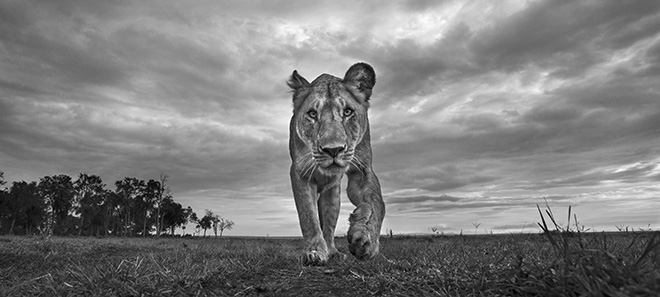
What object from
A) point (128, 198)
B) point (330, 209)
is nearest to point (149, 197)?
point (128, 198)

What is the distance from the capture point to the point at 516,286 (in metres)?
3.35

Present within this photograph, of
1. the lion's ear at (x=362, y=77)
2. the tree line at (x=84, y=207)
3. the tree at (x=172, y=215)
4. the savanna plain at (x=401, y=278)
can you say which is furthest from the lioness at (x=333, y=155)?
the tree at (x=172, y=215)

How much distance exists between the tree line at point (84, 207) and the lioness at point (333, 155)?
7876 centimetres

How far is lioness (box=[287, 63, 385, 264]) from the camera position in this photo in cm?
658

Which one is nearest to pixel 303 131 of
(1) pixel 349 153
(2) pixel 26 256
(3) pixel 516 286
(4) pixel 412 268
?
(1) pixel 349 153

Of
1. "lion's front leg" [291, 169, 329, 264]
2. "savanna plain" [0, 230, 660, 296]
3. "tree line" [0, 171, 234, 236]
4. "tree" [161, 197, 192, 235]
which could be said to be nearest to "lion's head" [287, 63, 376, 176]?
"lion's front leg" [291, 169, 329, 264]

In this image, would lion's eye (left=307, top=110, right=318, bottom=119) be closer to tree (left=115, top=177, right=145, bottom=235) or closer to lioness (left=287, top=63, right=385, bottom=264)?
lioness (left=287, top=63, right=385, bottom=264)

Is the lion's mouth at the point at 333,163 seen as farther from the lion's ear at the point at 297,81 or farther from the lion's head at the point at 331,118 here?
the lion's ear at the point at 297,81

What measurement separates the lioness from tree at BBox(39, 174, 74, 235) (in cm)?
10203

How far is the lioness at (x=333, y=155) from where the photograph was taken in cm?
658

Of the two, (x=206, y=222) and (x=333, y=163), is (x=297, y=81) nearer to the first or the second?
(x=333, y=163)

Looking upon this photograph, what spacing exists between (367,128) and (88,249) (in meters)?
11.0

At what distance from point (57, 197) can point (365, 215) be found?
105m

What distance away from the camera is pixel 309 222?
7.28 meters
